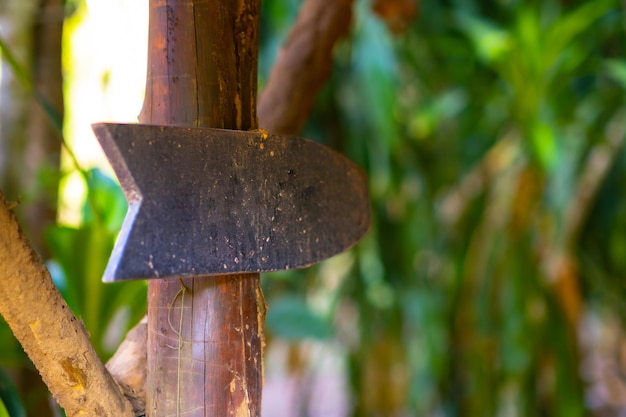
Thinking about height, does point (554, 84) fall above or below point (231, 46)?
above

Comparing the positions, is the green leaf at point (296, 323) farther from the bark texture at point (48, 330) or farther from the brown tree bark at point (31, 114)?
the bark texture at point (48, 330)

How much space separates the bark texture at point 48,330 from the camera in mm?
623

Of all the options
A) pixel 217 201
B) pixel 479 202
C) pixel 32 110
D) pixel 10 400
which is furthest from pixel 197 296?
pixel 479 202

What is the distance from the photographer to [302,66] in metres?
1.20

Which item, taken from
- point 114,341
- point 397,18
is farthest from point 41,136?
point 397,18

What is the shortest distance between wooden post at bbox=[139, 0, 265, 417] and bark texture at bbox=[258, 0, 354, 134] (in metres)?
0.45

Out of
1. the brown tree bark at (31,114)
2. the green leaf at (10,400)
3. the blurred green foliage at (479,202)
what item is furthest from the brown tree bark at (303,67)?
the blurred green foliage at (479,202)

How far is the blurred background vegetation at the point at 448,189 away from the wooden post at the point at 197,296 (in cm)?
80

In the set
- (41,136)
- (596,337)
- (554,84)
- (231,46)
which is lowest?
(596,337)

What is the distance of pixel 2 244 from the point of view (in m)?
0.61

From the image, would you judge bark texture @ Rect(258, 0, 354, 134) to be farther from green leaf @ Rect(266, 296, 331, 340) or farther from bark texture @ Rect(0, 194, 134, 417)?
green leaf @ Rect(266, 296, 331, 340)

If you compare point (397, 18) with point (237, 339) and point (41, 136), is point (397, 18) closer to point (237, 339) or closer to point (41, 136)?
point (41, 136)

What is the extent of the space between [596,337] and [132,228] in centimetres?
360

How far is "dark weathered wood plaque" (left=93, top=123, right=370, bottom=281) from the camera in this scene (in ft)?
1.91
